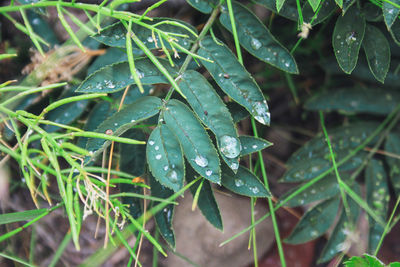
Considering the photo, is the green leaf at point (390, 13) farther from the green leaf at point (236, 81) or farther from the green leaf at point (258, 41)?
the green leaf at point (236, 81)

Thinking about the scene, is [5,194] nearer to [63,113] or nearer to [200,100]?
[63,113]

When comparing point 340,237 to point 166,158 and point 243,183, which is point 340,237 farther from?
point 166,158

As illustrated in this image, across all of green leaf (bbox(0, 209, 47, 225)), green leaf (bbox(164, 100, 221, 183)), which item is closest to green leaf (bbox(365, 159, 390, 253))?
green leaf (bbox(164, 100, 221, 183))

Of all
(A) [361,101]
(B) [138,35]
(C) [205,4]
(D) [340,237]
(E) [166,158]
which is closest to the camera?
(E) [166,158]

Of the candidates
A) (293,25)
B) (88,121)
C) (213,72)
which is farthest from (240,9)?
(88,121)

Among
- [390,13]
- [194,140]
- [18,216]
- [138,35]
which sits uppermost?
[390,13]

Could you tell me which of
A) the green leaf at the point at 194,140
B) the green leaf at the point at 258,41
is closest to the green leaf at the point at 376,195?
the green leaf at the point at 258,41

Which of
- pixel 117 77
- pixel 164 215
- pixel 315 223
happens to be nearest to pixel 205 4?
pixel 117 77
